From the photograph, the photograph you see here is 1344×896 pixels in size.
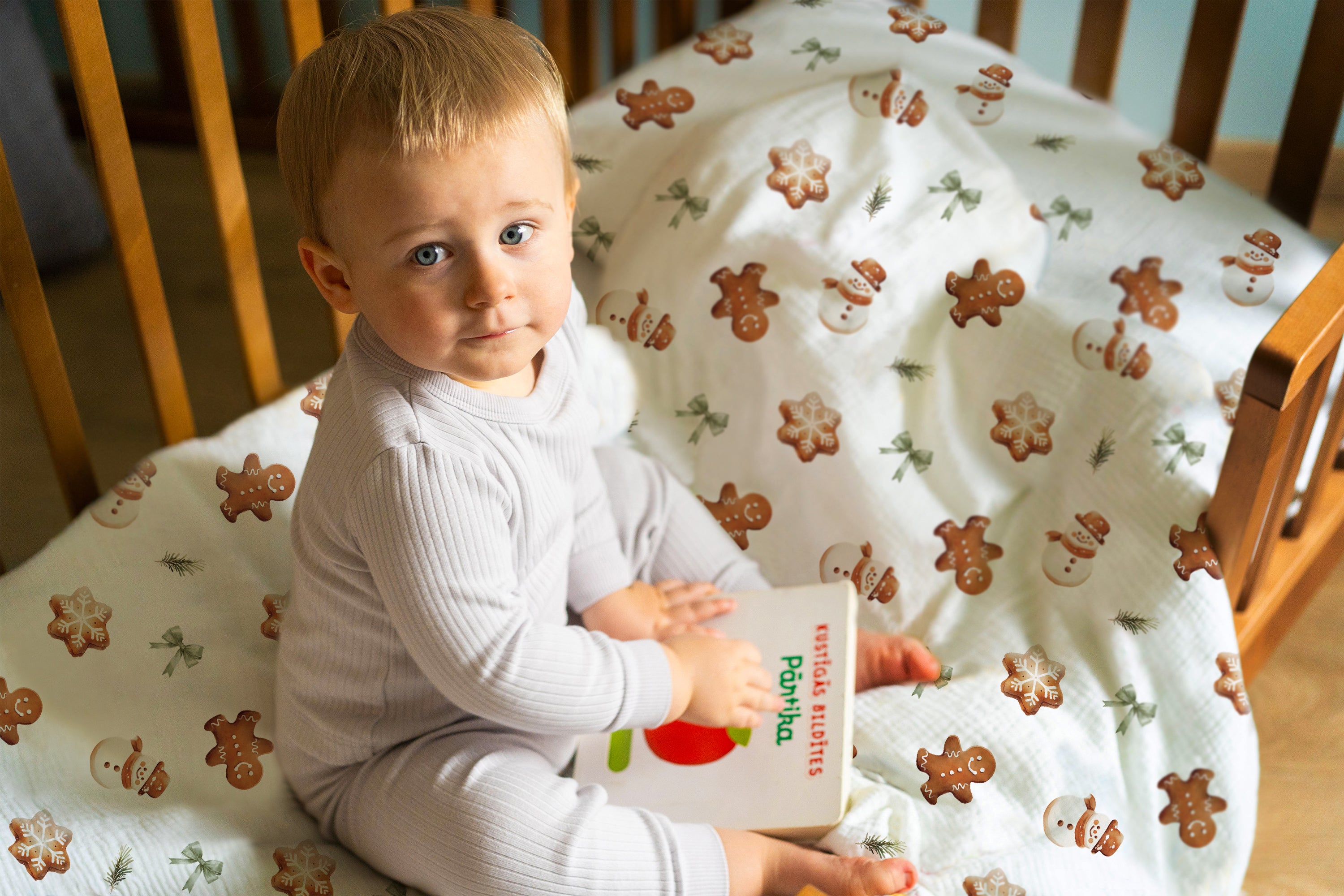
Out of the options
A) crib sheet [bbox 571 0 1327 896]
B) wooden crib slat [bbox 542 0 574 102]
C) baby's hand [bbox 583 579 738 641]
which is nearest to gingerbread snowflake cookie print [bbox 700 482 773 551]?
crib sheet [bbox 571 0 1327 896]

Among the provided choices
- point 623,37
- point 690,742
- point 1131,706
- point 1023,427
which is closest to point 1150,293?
point 1023,427

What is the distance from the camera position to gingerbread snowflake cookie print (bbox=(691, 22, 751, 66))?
126cm

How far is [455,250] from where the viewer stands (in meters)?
0.66

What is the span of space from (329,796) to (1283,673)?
3.06ft

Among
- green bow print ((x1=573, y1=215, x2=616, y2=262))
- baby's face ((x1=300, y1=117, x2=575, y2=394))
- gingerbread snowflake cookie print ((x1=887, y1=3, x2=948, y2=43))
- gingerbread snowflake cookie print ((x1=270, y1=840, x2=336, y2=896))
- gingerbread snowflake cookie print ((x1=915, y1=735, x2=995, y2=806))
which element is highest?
baby's face ((x1=300, y1=117, x2=575, y2=394))

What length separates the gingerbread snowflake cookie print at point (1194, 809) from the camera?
869 millimetres

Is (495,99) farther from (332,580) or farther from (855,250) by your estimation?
(855,250)

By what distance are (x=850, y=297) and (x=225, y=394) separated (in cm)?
87

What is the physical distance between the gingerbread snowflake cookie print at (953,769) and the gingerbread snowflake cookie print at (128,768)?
57 cm

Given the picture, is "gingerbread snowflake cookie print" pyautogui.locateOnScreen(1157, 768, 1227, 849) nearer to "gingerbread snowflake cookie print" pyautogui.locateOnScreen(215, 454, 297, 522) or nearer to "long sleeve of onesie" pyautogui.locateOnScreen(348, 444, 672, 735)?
"long sleeve of onesie" pyautogui.locateOnScreen(348, 444, 672, 735)

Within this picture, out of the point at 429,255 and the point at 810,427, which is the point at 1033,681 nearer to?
the point at 810,427

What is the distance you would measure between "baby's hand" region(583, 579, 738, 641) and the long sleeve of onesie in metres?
0.16

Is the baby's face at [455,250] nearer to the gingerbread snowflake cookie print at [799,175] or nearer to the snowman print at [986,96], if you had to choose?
the gingerbread snowflake cookie print at [799,175]

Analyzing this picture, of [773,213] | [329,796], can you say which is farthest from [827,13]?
[329,796]
